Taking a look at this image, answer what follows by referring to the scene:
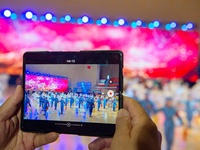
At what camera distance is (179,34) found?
132 cm

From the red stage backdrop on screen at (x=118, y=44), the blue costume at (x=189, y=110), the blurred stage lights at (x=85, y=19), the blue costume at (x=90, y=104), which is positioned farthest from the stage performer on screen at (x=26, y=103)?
the blue costume at (x=189, y=110)

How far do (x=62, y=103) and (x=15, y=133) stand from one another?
0.47 feet

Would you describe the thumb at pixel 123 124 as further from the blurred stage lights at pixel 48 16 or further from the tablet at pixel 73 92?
the blurred stage lights at pixel 48 16

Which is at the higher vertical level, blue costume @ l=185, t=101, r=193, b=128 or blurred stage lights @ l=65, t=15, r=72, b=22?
blurred stage lights @ l=65, t=15, r=72, b=22

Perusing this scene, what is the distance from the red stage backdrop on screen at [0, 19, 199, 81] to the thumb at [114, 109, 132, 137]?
650 mm

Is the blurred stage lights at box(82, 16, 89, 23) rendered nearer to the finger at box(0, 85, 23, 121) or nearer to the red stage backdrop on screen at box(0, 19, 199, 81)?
the red stage backdrop on screen at box(0, 19, 199, 81)

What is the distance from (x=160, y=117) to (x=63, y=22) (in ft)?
1.84

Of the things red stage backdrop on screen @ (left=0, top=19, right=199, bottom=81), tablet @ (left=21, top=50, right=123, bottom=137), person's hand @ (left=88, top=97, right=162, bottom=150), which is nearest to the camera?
person's hand @ (left=88, top=97, right=162, bottom=150)

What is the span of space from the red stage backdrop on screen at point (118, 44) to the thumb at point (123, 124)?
0.65 metres

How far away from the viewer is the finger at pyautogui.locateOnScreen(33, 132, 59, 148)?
713 millimetres

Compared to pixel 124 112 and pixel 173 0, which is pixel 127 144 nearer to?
pixel 124 112

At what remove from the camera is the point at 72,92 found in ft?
2.38

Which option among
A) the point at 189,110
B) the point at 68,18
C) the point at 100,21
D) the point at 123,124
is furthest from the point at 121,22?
the point at 123,124

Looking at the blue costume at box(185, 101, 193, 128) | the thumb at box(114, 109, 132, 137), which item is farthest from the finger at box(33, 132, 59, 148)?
the blue costume at box(185, 101, 193, 128)
